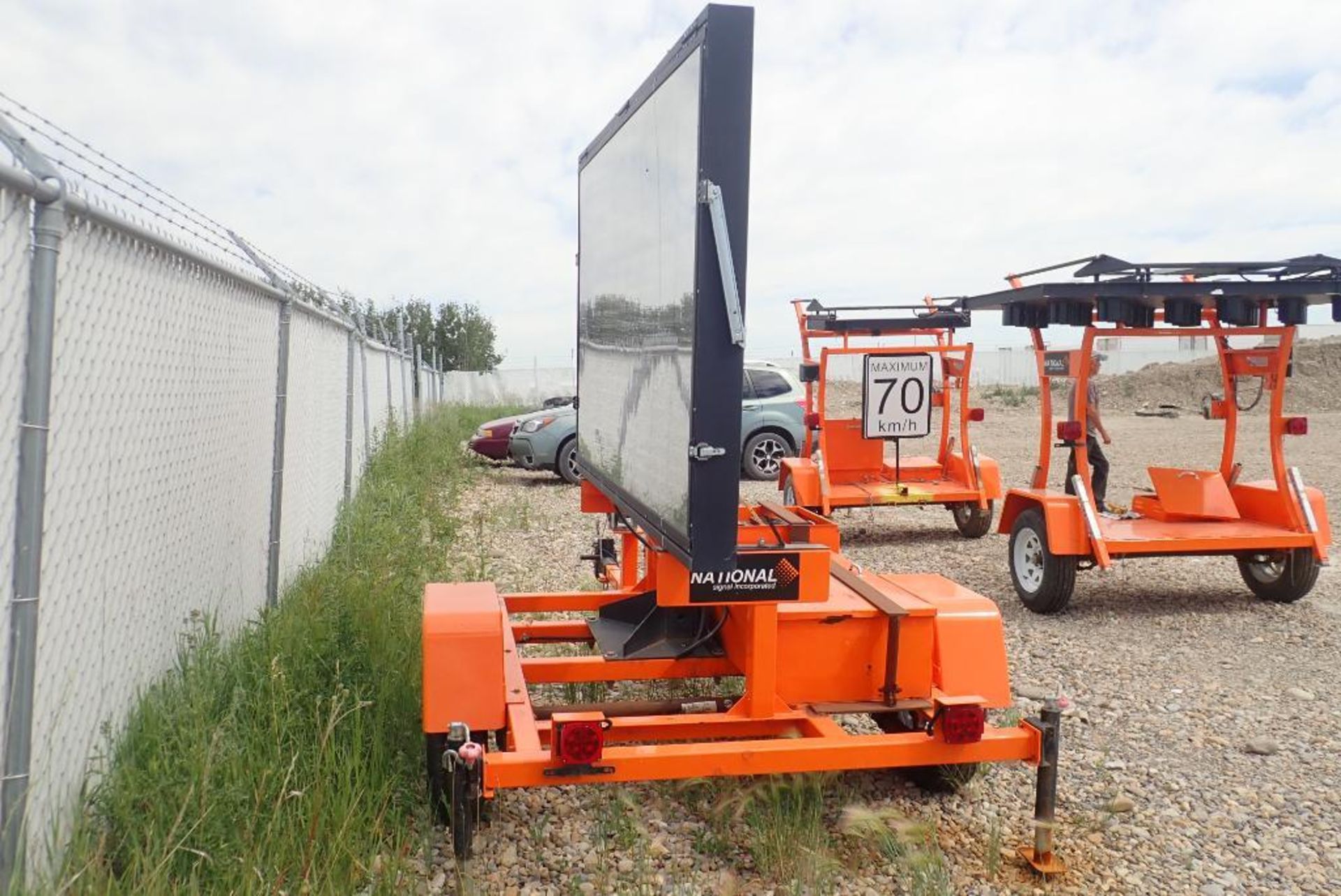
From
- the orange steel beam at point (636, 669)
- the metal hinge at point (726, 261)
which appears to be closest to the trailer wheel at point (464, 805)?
the orange steel beam at point (636, 669)

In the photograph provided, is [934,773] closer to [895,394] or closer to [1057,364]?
[1057,364]

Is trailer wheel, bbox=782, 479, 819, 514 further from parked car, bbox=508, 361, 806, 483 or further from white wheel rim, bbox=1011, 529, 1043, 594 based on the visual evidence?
parked car, bbox=508, 361, 806, 483

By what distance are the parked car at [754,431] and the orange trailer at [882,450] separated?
3.71 meters

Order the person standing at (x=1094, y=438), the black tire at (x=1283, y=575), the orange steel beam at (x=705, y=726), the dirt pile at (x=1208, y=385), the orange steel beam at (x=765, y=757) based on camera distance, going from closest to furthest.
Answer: the orange steel beam at (x=765, y=757), the orange steel beam at (x=705, y=726), the black tire at (x=1283, y=575), the person standing at (x=1094, y=438), the dirt pile at (x=1208, y=385)

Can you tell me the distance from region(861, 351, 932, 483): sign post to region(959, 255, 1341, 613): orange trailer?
2666 millimetres

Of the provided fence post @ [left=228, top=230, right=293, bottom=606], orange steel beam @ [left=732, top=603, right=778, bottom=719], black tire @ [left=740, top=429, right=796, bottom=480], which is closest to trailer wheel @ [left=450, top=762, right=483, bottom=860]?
orange steel beam @ [left=732, top=603, right=778, bottom=719]

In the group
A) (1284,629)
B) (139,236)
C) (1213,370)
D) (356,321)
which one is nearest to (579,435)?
(139,236)

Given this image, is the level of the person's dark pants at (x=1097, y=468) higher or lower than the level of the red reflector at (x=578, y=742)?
higher

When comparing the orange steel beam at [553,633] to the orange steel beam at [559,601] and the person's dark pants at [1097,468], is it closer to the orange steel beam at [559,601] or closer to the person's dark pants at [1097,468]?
the orange steel beam at [559,601]

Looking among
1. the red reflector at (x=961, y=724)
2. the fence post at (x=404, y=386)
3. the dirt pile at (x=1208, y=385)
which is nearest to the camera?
the red reflector at (x=961, y=724)

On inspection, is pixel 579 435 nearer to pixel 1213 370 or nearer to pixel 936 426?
pixel 936 426

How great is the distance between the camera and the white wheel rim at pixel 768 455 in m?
16.1

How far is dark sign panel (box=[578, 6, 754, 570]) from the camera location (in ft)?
10.7

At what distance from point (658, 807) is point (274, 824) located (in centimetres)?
163
